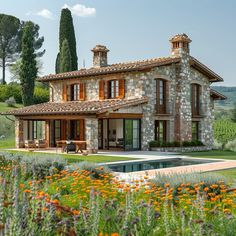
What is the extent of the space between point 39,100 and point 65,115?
20511 millimetres

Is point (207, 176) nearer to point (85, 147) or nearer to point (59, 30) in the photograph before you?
point (85, 147)

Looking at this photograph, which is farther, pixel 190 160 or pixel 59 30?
pixel 59 30

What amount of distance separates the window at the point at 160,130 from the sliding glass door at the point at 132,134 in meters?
1.63

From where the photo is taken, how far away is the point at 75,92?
87.6 ft

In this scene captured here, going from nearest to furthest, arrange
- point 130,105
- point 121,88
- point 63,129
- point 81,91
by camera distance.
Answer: point 130,105 → point 121,88 → point 63,129 → point 81,91

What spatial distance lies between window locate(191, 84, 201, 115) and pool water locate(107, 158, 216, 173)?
8097mm

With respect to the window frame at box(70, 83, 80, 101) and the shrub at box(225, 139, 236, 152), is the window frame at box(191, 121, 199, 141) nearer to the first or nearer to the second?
the shrub at box(225, 139, 236, 152)

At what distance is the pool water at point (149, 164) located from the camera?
591 inches

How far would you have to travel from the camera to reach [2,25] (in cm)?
6103

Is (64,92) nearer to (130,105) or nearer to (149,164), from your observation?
(130,105)

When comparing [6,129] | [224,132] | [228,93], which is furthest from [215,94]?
[228,93]

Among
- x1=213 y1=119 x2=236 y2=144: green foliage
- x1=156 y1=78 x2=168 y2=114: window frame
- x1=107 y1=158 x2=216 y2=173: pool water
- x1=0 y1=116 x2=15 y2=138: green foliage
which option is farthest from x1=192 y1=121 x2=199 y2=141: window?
x1=0 y1=116 x2=15 y2=138: green foliage

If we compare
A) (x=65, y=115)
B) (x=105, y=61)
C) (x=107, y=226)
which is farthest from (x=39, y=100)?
(x=107, y=226)

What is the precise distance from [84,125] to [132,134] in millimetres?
2872
